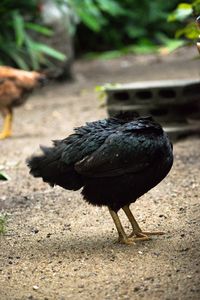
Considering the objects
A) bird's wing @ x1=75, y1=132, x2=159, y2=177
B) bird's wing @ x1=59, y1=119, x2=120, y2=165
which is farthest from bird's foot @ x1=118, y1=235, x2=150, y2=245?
bird's wing @ x1=59, y1=119, x2=120, y2=165

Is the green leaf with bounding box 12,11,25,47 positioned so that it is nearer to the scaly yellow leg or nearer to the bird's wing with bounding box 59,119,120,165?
the bird's wing with bounding box 59,119,120,165

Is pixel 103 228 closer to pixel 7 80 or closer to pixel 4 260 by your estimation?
pixel 4 260

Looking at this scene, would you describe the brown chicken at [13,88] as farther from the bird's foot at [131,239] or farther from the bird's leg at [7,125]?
the bird's foot at [131,239]

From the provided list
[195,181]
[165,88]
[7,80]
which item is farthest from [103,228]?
[7,80]

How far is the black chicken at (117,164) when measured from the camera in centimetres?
416

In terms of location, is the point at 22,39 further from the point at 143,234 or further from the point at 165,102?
the point at 143,234

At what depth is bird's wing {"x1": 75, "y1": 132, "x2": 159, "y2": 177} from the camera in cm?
415

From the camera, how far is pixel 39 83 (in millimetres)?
8312

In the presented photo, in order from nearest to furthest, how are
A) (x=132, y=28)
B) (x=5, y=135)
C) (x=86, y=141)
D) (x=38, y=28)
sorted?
1. (x=86, y=141)
2. (x=5, y=135)
3. (x=38, y=28)
4. (x=132, y=28)

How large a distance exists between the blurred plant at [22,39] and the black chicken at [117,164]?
6.56 m

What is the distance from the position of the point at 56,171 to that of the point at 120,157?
0.45m

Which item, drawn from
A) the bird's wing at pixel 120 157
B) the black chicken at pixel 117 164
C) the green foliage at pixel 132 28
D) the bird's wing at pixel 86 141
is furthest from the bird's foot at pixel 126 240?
the green foliage at pixel 132 28

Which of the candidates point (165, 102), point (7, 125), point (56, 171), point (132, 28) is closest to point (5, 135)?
point (7, 125)

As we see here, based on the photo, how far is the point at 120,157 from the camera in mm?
4188
